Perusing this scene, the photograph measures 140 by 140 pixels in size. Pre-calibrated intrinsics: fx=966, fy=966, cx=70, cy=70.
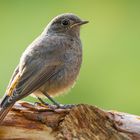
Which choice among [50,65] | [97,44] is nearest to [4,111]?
[50,65]

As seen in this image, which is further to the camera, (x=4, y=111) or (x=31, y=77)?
(x=31, y=77)

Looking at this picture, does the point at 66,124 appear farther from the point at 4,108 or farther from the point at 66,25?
the point at 66,25

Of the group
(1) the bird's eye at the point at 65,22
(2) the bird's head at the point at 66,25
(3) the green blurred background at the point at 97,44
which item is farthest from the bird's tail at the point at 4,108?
(3) the green blurred background at the point at 97,44

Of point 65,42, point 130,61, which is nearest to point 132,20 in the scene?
point 130,61

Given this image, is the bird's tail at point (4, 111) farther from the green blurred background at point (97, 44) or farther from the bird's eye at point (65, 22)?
the green blurred background at point (97, 44)

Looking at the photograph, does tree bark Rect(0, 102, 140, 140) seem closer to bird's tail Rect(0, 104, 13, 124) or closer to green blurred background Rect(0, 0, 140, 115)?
bird's tail Rect(0, 104, 13, 124)

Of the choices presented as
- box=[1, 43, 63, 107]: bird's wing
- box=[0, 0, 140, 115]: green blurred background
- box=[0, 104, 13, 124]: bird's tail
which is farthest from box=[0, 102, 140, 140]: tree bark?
box=[0, 0, 140, 115]: green blurred background
